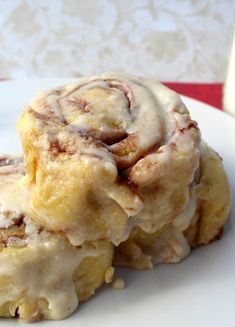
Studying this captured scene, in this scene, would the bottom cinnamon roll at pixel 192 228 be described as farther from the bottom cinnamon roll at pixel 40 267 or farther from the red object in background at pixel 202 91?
the red object in background at pixel 202 91

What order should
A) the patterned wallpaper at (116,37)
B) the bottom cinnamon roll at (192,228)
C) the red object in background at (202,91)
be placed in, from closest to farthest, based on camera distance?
1. the bottom cinnamon roll at (192,228)
2. the red object in background at (202,91)
3. the patterned wallpaper at (116,37)

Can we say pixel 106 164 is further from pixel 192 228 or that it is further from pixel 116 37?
pixel 116 37

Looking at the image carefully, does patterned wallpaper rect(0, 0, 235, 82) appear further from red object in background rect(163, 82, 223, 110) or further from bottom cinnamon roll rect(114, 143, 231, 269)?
bottom cinnamon roll rect(114, 143, 231, 269)

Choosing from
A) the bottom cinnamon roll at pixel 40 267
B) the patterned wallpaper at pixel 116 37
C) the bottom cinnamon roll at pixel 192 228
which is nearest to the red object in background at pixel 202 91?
the patterned wallpaper at pixel 116 37

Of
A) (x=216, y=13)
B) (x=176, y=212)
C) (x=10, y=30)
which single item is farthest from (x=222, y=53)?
(x=176, y=212)

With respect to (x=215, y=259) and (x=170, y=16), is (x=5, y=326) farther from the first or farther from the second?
(x=170, y=16)

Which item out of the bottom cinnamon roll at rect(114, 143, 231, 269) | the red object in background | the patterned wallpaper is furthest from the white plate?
the patterned wallpaper
